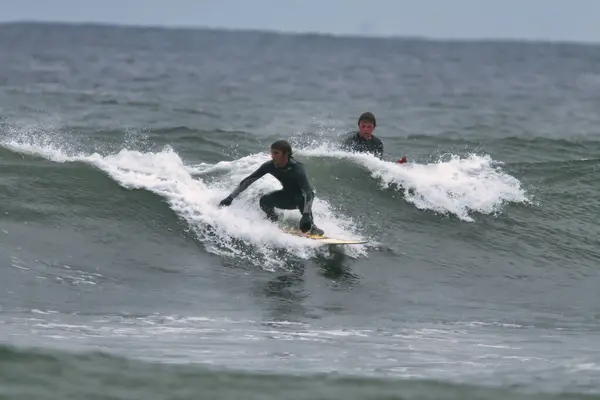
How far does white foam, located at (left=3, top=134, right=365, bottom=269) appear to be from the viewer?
11.9 metres

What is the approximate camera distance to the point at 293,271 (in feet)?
37.2

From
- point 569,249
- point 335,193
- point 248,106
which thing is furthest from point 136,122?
point 569,249

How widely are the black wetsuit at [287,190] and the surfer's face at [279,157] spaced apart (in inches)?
4.7

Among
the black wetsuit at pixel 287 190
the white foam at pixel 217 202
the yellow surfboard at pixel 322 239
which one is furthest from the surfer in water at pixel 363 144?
the yellow surfboard at pixel 322 239

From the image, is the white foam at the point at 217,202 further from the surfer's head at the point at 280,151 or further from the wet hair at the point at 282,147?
the wet hair at the point at 282,147

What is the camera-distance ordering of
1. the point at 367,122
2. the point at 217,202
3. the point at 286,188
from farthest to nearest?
the point at 367,122
the point at 217,202
the point at 286,188

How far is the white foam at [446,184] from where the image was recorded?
14648mm

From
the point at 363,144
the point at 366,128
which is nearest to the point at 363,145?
the point at 363,144

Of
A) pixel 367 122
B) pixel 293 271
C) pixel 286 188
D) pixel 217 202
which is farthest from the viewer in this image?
pixel 367 122

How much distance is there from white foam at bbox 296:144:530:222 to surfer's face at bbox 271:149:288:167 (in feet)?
11.1

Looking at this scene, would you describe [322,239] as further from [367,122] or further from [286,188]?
[367,122]

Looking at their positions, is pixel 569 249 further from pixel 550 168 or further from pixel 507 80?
pixel 507 80

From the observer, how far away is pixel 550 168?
18172mm

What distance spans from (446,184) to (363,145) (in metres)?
1.54
